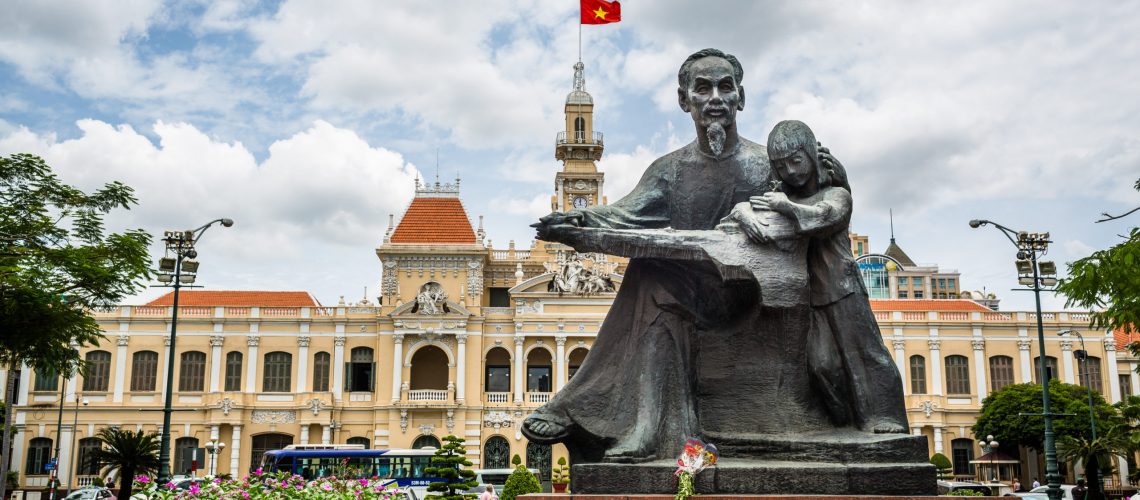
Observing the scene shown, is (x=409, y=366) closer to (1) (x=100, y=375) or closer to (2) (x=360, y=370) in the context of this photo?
(2) (x=360, y=370)

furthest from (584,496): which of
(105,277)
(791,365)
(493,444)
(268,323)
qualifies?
(268,323)

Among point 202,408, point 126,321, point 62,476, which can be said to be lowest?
point 62,476

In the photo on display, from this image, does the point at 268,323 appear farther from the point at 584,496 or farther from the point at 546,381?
the point at 584,496

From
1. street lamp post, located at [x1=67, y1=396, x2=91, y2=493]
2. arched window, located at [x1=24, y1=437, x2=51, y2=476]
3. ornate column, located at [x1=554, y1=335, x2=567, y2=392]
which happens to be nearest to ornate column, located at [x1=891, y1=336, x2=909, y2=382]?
ornate column, located at [x1=554, y1=335, x2=567, y2=392]

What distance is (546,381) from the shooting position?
142 feet

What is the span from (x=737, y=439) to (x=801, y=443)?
0.29m

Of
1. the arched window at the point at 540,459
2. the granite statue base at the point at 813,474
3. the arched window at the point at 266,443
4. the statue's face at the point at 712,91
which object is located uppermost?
the statue's face at the point at 712,91

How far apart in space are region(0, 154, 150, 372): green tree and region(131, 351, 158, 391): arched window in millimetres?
27119

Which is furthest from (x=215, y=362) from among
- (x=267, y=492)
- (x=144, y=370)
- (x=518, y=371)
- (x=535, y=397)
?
(x=267, y=492)

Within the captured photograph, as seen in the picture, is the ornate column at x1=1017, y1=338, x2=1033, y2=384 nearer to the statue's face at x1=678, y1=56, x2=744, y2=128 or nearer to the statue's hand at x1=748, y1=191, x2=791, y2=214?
the statue's face at x1=678, y1=56, x2=744, y2=128

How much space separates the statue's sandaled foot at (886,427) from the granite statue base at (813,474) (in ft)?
0.15

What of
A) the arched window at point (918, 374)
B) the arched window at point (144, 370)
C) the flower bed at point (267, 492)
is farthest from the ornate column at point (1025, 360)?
the flower bed at point (267, 492)

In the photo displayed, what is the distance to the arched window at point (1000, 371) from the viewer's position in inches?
1676

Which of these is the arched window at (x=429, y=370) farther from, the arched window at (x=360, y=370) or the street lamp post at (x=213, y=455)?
the street lamp post at (x=213, y=455)
